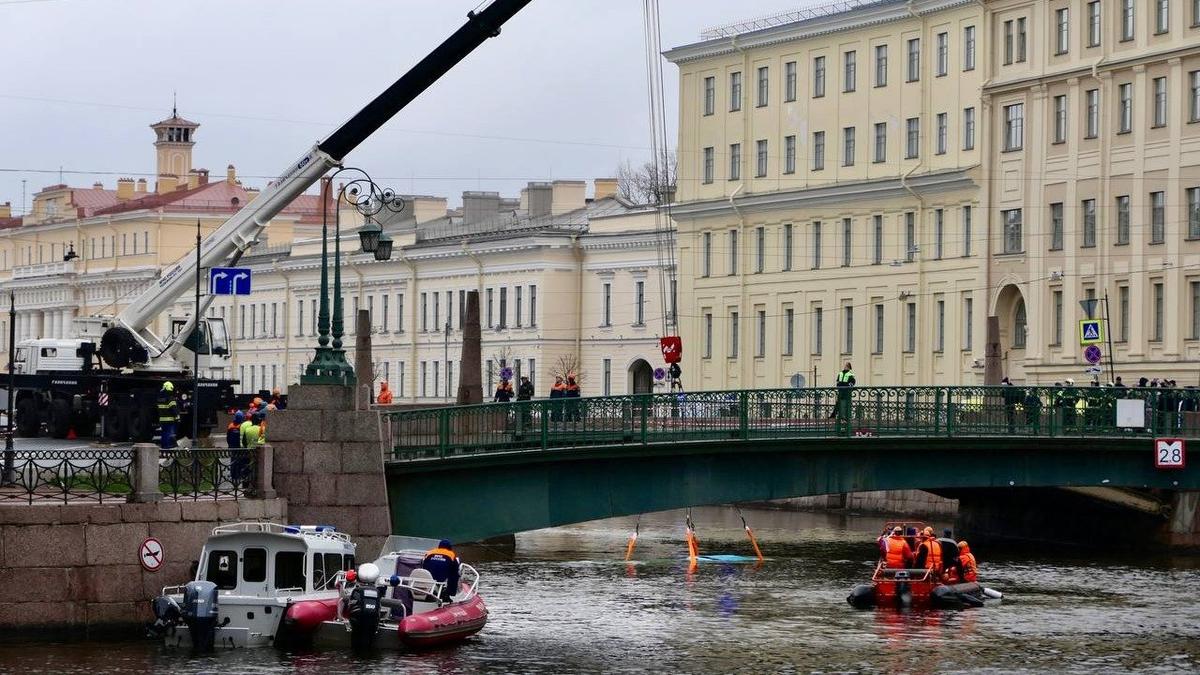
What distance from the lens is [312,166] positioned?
56125 millimetres

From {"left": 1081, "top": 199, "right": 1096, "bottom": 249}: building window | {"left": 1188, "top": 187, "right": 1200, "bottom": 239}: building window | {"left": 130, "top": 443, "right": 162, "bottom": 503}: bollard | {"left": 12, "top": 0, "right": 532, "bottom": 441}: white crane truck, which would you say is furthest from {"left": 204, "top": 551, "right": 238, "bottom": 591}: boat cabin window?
{"left": 1081, "top": 199, "right": 1096, "bottom": 249}: building window

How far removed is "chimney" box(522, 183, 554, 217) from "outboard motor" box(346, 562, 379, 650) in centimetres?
8347

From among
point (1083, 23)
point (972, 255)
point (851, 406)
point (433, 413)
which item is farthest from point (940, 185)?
point (433, 413)

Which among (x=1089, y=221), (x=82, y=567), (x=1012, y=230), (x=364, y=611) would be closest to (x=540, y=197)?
(x=1012, y=230)

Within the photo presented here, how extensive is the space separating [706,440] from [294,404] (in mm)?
7971

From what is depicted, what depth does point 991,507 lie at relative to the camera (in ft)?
213

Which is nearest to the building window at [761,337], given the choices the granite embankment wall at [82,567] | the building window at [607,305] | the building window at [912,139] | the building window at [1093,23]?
the building window at [912,139]

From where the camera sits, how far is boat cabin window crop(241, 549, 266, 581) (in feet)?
124

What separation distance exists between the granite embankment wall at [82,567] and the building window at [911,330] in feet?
187

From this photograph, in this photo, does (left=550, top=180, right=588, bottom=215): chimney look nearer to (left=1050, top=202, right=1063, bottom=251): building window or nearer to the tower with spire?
(left=1050, top=202, right=1063, bottom=251): building window

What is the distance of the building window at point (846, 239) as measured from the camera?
96.3 meters

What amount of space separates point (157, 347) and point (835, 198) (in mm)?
36698

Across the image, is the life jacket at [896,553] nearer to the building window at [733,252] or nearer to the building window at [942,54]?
the building window at [942,54]

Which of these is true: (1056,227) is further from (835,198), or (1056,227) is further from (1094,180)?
(835,198)
